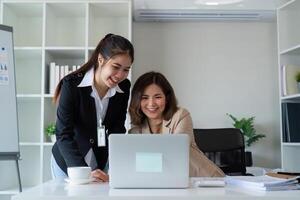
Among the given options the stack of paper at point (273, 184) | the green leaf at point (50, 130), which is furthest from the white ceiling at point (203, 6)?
the stack of paper at point (273, 184)

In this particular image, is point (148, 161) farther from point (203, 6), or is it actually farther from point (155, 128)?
point (203, 6)

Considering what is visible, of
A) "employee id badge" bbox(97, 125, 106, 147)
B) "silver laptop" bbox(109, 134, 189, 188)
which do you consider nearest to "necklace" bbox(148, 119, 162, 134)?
"employee id badge" bbox(97, 125, 106, 147)

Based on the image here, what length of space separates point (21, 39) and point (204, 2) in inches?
64.7

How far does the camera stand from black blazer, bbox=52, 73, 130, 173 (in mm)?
1678

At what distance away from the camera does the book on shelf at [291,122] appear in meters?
3.10

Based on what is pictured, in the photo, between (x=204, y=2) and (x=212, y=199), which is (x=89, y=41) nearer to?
(x=204, y=2)

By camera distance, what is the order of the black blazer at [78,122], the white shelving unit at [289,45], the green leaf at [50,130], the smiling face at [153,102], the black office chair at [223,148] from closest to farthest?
1. the black blazer at [78,122]
2. the smiling face at [153,102]
3. the black office chair at [223,148]
4. the green leaf at [50,130]
5. the white shelving unit at [289,45]

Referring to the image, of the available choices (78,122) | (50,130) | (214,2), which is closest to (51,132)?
(50,130)

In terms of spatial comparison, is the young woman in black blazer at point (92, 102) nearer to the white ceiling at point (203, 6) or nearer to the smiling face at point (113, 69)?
the smiling face at point (113, 69)

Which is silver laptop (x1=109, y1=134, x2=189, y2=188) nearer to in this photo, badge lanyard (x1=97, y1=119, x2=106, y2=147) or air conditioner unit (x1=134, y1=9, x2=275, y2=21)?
badge lanyard (x1=97, y1=119, x2=106, y2=147)

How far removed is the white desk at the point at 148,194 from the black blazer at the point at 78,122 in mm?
450

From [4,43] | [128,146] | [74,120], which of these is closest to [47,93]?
[4,43]

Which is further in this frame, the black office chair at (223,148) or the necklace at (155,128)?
the black office chair at (223,148)

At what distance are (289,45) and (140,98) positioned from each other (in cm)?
188
